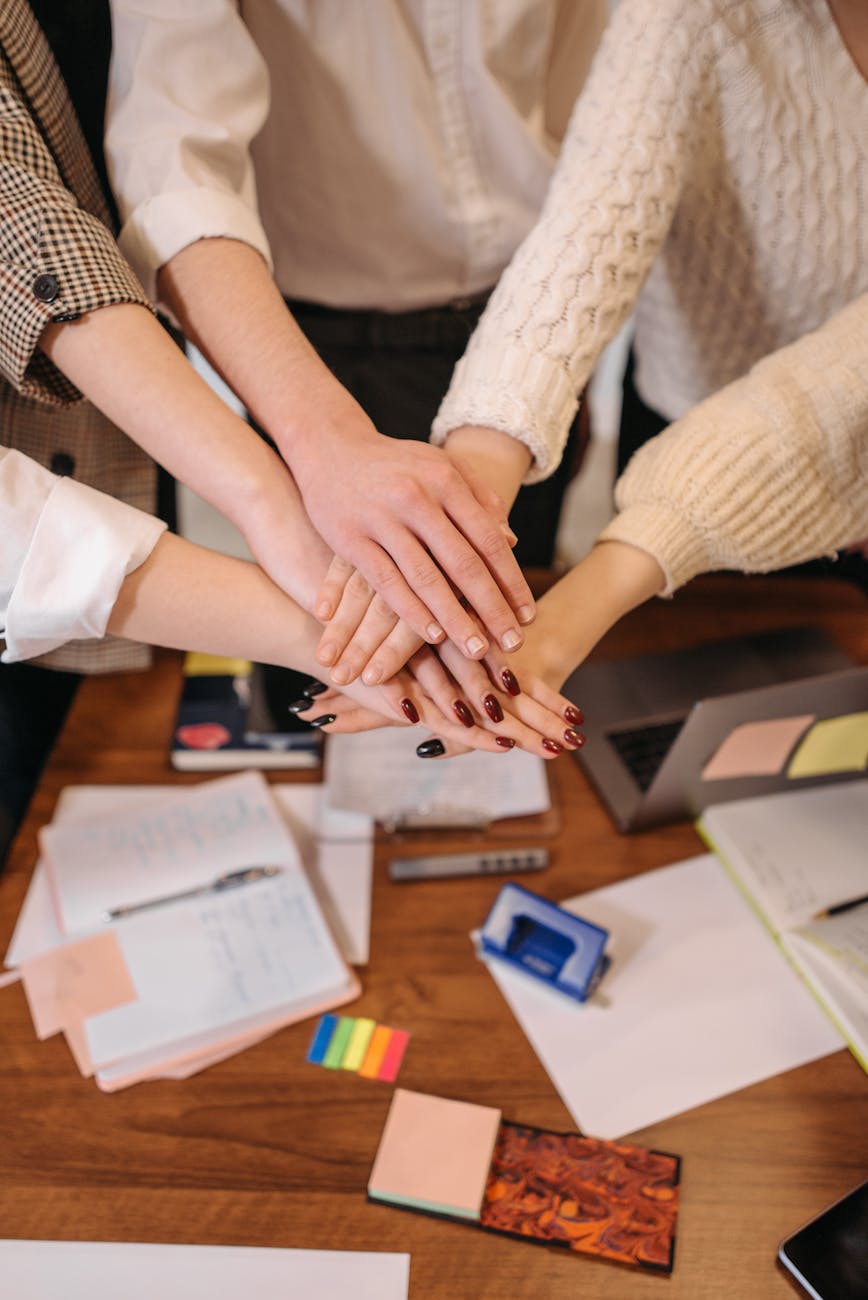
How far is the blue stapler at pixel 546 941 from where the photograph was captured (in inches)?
35.8

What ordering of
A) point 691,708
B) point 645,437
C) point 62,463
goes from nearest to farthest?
1. point 62,463
2. point 691,708
3. point 645,437

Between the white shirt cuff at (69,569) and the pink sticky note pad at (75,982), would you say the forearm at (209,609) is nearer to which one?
the white shirt cuff at (69,569)

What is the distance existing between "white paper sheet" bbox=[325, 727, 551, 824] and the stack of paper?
0.09 meters

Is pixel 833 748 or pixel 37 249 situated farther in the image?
pixel 833 748

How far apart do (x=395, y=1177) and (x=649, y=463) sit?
69 centimetres

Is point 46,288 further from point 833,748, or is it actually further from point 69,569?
point 833,748

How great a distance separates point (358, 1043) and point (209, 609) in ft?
1.41

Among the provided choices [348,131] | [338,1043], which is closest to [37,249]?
[348,131]

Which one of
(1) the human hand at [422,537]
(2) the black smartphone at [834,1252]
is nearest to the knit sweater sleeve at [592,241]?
(1) the human hand at [422,537]

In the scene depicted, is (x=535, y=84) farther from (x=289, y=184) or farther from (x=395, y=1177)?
(x=395, y=1177)

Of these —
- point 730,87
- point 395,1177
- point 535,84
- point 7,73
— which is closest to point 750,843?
point 395,1177

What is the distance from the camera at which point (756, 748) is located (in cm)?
103

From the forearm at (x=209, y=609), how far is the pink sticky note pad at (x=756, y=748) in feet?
1.43

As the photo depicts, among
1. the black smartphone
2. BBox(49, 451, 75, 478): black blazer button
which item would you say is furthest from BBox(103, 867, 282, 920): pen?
the black smartphone
